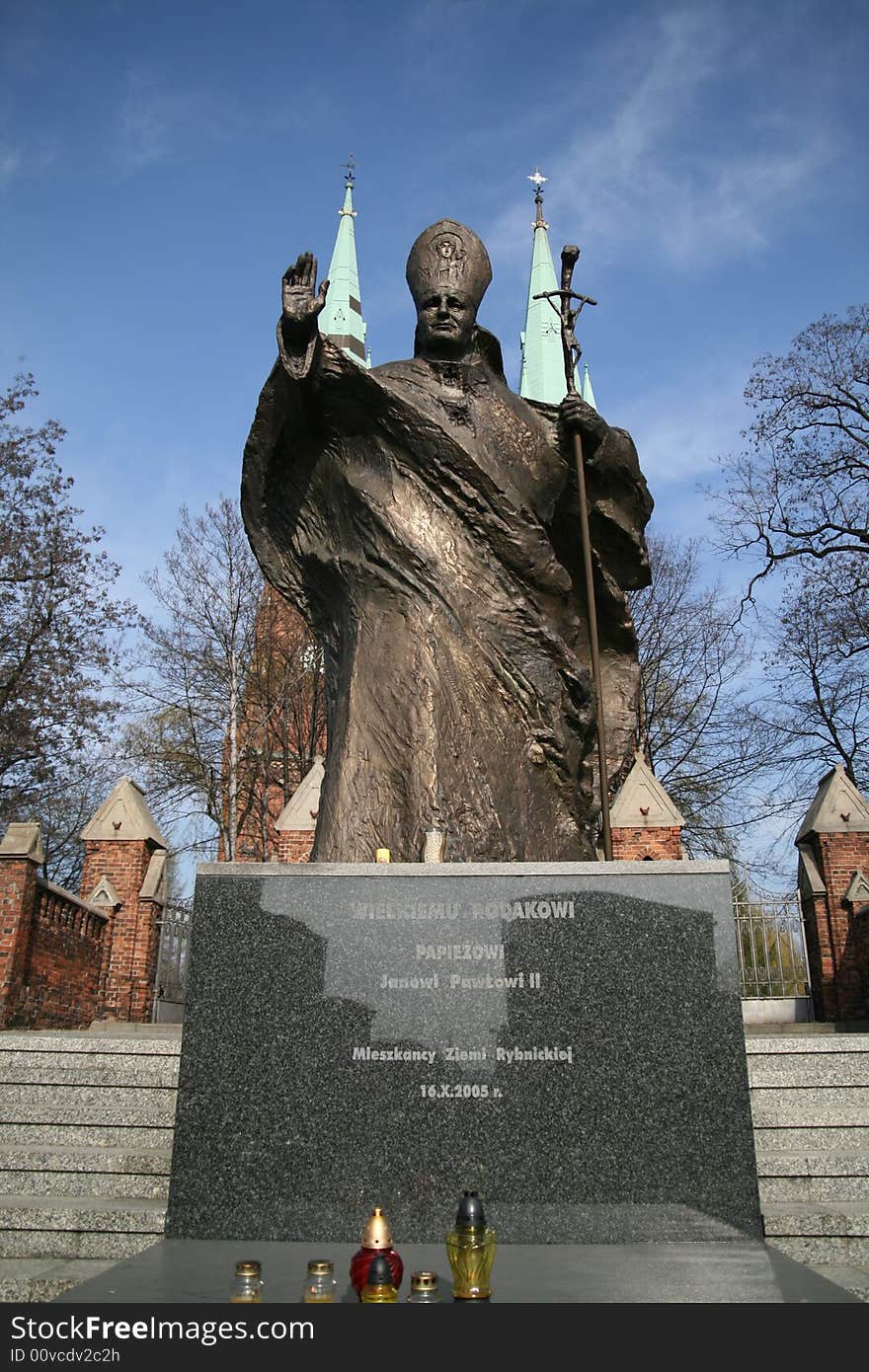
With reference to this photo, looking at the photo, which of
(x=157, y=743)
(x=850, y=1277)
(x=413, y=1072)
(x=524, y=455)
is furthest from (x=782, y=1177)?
(x=157, y=743)

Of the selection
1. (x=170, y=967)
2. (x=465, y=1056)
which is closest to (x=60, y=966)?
(x=170, y=967)

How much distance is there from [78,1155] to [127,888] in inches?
410

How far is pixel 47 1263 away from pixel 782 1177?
2869mm

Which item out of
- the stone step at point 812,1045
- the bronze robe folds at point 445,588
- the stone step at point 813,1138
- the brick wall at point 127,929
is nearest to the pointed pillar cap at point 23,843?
the brick wall at point 127,929

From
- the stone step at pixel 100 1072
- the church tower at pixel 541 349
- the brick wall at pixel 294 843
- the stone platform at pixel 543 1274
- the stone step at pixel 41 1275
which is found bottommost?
the stone step at pixel 41 1275

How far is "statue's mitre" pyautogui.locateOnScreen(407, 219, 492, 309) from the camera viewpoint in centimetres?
599

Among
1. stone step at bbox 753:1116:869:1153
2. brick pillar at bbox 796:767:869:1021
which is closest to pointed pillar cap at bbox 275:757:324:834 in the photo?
brick pillar at bbox 796:767:869:1021

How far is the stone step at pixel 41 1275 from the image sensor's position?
317 centimetres

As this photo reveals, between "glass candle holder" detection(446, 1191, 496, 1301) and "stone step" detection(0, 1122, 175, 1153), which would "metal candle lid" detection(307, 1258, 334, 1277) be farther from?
"stone step" detection(0, 1122, 175, 1153)

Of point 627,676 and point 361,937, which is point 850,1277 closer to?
point 361,937

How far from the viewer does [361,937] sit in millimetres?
3932

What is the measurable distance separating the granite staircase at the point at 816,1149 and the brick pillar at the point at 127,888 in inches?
376

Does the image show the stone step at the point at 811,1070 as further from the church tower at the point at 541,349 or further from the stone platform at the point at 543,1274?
the church tower at the point at 541,349

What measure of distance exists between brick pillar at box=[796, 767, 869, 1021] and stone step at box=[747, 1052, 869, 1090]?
24.5 ft
